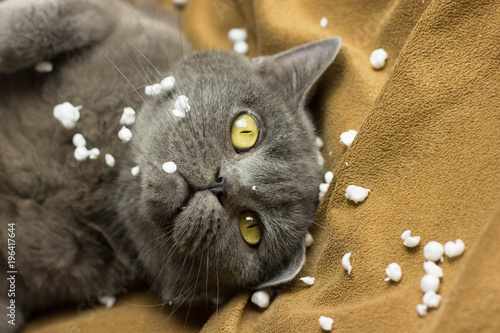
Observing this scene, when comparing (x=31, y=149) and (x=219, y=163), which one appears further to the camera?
(x=31, y=149)

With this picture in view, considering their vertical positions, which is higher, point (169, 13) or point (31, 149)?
point (169, 13)

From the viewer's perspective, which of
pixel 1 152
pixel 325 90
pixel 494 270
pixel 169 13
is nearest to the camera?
pixel 494 270

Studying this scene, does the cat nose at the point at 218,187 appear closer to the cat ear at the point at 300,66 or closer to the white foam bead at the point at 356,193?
the white foam bead at the point at 356,193

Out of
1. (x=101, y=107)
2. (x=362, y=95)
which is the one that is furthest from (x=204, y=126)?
(x=362, y=95)

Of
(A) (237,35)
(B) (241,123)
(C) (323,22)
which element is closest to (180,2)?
(A) (237,35)

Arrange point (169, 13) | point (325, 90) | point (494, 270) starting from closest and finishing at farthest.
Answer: point (494, 270) → point (325, 90) → point (169, 13)

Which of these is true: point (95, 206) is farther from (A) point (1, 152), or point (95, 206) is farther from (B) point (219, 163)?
(B) point (219, 163)

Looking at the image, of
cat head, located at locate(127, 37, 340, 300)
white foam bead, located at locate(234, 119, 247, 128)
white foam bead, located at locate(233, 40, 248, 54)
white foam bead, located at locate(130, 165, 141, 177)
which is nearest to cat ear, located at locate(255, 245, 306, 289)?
cat head, located at locate(127, 37, 340, 300)

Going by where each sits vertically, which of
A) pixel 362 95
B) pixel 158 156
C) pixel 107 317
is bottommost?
pixel 107 317
